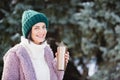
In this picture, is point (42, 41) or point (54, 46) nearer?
point (42, 41)

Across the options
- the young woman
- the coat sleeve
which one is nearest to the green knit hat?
the young woman

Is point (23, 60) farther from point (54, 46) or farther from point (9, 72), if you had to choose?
point (54, 46)

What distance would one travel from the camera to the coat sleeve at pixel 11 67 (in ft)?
9.27

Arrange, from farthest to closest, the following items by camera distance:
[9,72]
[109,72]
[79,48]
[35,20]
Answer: [79,48] → [109,72] → [35,20] → [9,72]

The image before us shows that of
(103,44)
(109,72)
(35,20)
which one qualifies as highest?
(35,20)

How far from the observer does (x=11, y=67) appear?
2832 millimetres

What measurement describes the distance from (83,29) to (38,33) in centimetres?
352

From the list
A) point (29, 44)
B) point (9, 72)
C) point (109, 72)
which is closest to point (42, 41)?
point (29, 44)

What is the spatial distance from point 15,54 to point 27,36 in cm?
20

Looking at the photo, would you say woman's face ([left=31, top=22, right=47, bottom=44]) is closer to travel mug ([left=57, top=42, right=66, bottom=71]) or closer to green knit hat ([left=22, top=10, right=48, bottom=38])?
green knit hat ([left=22, top=10, right=48, bottom=38])

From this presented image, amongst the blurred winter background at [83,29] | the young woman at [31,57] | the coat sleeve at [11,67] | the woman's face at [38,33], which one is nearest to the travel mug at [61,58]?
the young woman at [31,57]

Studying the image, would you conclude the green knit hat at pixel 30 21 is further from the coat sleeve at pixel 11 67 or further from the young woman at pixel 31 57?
the coat sleeve at pixel 11 67

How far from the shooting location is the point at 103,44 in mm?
6719

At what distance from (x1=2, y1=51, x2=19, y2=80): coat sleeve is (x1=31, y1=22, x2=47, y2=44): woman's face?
0.22m
